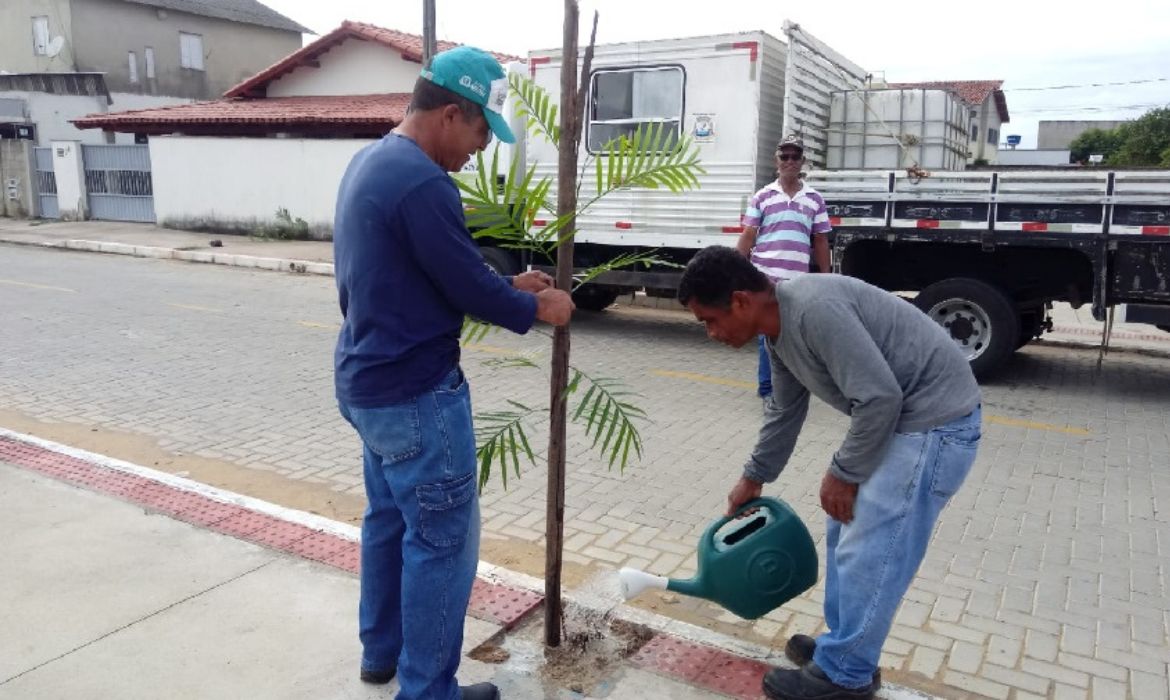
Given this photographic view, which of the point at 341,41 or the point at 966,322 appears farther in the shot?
the point at 341,41

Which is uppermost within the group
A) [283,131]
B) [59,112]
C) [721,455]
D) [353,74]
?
[353,74]

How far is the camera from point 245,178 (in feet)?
65.5

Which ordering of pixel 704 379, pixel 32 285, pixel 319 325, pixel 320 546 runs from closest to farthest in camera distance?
1. pixel 320 546
2. pixel 704 379
3. pixel 319 325
4. pixel 32 285

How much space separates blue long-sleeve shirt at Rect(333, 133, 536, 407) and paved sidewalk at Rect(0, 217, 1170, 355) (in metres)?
9.05

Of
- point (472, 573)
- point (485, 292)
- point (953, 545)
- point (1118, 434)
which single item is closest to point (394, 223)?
point (485, 292)

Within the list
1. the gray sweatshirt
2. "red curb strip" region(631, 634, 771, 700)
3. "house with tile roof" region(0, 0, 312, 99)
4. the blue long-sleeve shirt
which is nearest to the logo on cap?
the blue long-sleeve shirt

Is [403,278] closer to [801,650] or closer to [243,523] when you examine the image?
[801,650]

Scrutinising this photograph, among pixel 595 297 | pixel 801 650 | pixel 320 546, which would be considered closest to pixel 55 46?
pixel 595 297

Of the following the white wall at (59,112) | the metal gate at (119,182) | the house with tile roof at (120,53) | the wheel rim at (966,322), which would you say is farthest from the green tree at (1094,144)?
the white wall at (59,112)

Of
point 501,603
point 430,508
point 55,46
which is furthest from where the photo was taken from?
point 55,46

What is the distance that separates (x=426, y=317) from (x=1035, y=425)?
5.33m

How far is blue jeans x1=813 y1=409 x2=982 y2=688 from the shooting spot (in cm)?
269

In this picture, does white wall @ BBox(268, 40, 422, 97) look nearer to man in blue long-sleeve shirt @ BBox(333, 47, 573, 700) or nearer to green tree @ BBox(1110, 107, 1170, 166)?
Answer: man in blue long-sleeve shirt @ BBox(333, 47, 573, 700)

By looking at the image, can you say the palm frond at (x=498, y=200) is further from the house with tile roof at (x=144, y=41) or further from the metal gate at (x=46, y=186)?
the house with tile roof at (x=144, y=41)
